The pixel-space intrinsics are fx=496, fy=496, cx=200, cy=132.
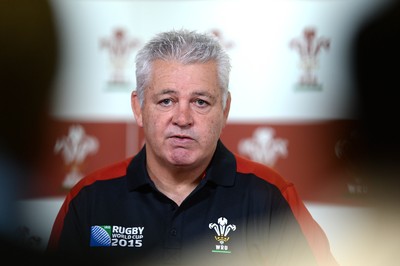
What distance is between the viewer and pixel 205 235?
90 centimetres

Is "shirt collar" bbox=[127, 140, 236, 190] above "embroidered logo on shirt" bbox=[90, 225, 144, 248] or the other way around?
above

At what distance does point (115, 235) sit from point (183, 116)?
267mm

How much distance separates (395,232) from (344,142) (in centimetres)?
13

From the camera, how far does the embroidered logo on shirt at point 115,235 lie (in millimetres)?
860

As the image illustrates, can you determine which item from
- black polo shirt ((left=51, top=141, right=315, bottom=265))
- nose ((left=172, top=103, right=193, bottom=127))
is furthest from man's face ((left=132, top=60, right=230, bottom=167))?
black polo shirt ((left=51, top=141, right=315, bottom=265))

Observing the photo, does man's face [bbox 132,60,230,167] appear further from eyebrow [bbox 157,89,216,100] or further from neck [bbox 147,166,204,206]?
neck [bbox 147,166,204,206]

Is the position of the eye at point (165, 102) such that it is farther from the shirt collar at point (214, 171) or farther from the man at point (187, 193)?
the shirt collar at point (214, 171)

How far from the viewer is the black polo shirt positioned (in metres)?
0.86

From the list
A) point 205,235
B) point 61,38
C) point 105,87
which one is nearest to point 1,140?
point 61,38

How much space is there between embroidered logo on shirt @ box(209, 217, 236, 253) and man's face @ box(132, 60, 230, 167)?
132 millimetres

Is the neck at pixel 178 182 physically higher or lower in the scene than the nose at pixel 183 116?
lower

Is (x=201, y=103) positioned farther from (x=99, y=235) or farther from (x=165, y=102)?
(x=99, y=235)

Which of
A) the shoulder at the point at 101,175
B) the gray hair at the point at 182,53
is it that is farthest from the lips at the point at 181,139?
the shoulder at the point at 101,175

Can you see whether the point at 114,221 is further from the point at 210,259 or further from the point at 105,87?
the point at 105,87
